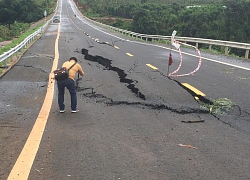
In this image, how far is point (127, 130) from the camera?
5.92 metres

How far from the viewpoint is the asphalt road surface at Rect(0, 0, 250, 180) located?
14.3ft

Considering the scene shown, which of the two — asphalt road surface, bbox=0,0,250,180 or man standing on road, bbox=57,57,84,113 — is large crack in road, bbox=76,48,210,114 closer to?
asphalt road surface, bbox=0,0,250,180

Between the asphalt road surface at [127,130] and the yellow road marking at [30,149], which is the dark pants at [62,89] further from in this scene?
the yellow road marking at [30,149]

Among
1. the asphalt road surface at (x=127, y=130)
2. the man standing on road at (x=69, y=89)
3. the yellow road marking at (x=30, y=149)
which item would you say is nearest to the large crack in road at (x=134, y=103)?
the asphalt road surface at (x=127, y=130)

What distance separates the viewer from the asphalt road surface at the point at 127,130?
4.37 m

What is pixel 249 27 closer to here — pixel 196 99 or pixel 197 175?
pixel 196 99

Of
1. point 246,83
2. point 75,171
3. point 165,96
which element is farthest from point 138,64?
point 75,171

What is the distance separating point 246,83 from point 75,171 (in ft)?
23.8

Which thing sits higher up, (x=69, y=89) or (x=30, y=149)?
(x=69, y=89)

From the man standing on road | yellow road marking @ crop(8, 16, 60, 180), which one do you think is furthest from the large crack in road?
yellow road marking @ crop(8, 16, 60, 180)

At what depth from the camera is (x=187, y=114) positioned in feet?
22.8

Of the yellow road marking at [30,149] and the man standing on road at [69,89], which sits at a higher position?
the man standing on road at [69,89]

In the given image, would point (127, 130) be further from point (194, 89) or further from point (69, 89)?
point (194, 89)

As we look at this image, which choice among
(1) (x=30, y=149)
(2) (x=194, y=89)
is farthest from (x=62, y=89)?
(2) (x=194, y=89)
